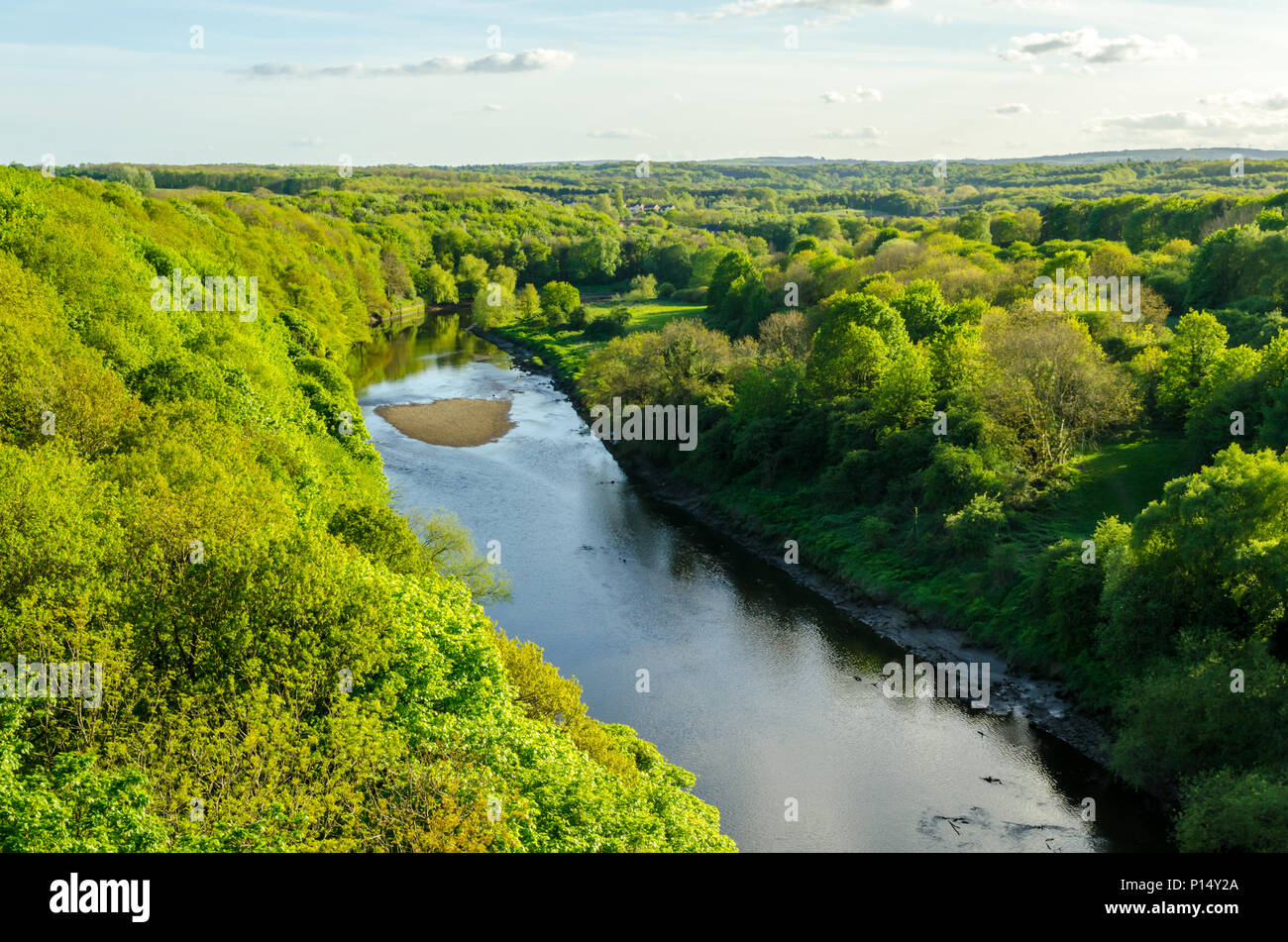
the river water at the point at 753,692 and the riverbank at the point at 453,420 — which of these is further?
the riverbank at the point at 453,420

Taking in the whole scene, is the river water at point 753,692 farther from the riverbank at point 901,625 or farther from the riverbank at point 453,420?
the riverbank at point 453,420

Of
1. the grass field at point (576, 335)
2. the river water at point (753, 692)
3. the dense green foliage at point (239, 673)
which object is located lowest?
the river water at point (753, 692)

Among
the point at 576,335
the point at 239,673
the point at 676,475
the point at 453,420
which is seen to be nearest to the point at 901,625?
the point at 676,475

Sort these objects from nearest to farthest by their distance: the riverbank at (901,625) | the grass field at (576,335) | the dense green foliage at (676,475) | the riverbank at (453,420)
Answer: the dense green foliage at (676,475)
the riverbank at (901,625)
the riverbank at (453,420)
the grass field at (576,335)

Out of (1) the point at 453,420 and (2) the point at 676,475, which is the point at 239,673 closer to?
(2) the point at 676,475

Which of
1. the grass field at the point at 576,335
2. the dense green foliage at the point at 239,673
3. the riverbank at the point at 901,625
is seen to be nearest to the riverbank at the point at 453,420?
the riverbank at the point at 901,625

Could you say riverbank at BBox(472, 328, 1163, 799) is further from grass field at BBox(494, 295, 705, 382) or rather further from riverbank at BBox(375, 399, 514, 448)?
grass field at BBox(494, 295, 705, 382)

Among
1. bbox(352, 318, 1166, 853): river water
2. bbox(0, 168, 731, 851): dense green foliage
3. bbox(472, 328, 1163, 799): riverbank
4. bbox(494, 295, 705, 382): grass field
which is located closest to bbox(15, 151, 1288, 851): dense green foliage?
bbox(0, 168, 731, 851): dense green foliage

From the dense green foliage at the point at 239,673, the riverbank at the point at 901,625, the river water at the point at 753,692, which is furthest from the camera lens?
the riverbank at the point at 901,625
